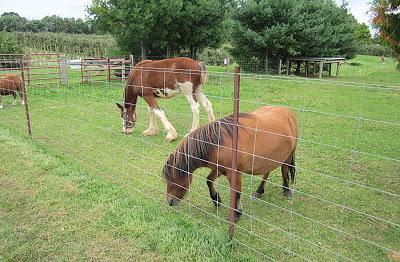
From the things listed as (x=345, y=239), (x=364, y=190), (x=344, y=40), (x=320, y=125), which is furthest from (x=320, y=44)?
(x=345, y=239)

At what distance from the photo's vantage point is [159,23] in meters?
14.8

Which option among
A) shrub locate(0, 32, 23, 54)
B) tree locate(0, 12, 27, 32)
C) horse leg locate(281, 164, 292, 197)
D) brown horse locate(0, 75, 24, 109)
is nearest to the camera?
horse leg locate(281, 164, 292, 197)

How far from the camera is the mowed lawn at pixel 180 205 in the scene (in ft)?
9.55

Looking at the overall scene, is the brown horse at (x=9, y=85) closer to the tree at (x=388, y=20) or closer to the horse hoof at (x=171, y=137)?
the horse hoof at (x=171, y=137)

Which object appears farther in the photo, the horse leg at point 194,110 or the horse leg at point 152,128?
the horse leg at point 152,128

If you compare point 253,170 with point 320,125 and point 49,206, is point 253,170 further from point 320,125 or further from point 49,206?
point 320,125

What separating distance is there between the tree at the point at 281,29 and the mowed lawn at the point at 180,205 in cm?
1251

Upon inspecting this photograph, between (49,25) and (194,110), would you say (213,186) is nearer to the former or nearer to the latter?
(194,110)

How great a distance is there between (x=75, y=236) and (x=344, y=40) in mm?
24709

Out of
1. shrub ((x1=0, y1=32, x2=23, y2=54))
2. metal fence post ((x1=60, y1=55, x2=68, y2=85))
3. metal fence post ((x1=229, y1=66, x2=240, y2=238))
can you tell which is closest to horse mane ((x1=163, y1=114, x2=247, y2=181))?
metal fence post ((x1=229, y1=66, x2=240, y2=238))

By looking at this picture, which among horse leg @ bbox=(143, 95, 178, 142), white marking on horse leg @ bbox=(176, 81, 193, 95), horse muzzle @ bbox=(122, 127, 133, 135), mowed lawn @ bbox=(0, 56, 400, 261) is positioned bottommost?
mowed lawn @ bbox=(0, 56, 400, 261)

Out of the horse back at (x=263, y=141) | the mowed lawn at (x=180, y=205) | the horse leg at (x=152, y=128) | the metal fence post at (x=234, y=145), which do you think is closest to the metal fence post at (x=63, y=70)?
the mowed lawn at (x=180, y=205)

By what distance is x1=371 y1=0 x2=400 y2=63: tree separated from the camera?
5.89 m

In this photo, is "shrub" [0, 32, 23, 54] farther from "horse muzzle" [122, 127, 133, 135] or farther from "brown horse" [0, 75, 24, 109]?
"horse muzzle" [122, 127, 133, 135]
